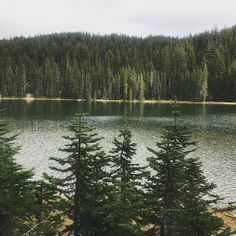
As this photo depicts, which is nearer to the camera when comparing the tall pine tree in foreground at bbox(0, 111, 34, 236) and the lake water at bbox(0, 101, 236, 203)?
the tall pine tree in foreground at bbox(0, 111, 34, 236)

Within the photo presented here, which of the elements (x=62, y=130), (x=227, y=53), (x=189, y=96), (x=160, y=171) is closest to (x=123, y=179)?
(x=160, y=171)

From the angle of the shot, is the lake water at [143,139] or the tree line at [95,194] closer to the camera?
the tree line at [95,194]

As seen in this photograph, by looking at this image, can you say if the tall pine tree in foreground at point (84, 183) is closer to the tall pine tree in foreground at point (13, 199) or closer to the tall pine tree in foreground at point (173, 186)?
the tall pine tree in foreground at point (13, 199)

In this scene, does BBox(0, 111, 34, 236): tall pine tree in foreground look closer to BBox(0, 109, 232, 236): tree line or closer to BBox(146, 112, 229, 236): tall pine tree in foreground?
BBox(0, 109, 232, 236): tree line

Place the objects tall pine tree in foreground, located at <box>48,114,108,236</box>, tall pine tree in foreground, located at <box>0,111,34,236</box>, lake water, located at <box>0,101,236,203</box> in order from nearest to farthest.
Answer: tall pine tree in foreground, located at <box>0,111,34,236</box> → tall pine tree in foreground, located at <box>48,114,108,236</box> → lake water, located at <box>0,101,236,203</box>

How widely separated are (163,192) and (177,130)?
114 inches

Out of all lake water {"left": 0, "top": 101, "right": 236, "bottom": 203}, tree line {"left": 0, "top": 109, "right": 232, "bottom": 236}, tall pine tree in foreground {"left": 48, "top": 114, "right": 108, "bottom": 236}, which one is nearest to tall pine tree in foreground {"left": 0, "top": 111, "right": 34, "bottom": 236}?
tree line {"left": 0, "top": 109, "right": 232, "bottom": 236}

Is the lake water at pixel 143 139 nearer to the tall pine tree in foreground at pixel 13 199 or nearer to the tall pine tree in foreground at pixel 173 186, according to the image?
the tall pine tree in foreground at pixel 173 186

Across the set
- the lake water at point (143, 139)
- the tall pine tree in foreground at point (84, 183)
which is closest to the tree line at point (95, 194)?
the tall pine tree in foreground at point (84, 183)

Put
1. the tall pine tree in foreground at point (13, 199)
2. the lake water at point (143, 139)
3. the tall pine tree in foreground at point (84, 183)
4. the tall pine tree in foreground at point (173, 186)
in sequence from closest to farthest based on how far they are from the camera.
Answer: the tall pine tree in foreground at point (13, 199) < the tall pine tree in foreground at point (173, 186) < the tall pine tree in foreground at point (84, 183) < the lake water at point (143, 139)

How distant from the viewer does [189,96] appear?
6944 inches

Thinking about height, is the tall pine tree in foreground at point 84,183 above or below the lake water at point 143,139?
above

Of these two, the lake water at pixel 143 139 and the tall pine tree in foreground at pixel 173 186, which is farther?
the lake water at pixel 143 139

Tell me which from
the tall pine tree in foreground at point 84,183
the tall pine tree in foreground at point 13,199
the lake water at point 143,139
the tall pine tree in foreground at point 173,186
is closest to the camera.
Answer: the tall pine tree in foreground at point 13,199
